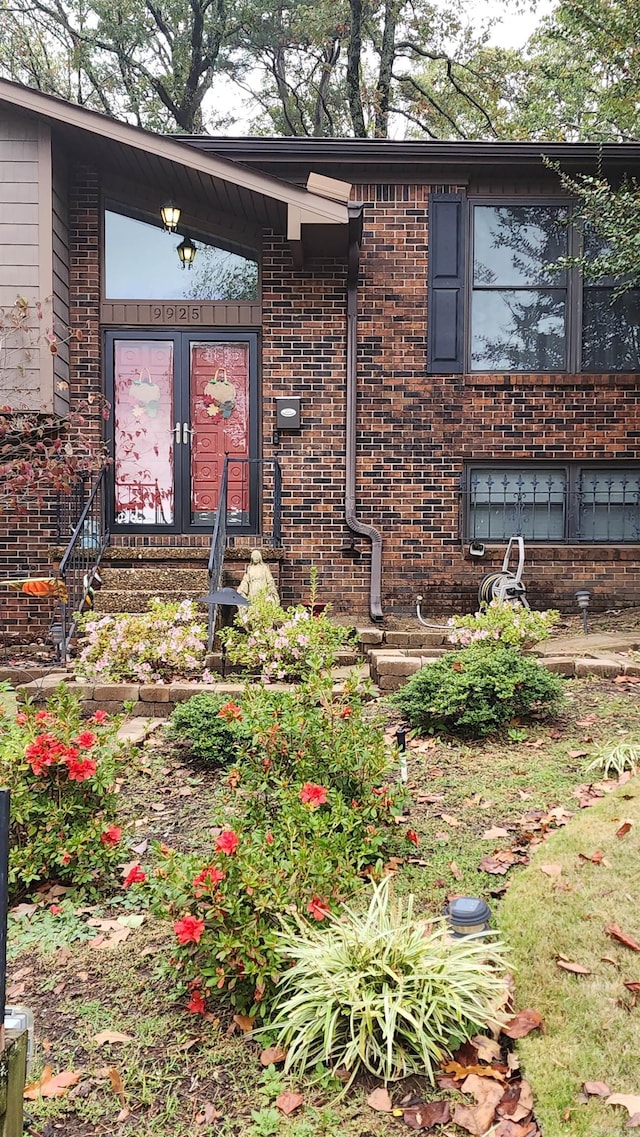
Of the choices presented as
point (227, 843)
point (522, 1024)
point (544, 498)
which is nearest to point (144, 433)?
point (544, 498)

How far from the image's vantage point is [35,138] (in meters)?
7.34

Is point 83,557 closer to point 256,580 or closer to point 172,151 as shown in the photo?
point 256,580

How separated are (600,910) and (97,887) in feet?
6.29

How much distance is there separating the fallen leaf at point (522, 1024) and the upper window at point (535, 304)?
6980 millimetres

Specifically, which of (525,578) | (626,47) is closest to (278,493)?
(525,578)

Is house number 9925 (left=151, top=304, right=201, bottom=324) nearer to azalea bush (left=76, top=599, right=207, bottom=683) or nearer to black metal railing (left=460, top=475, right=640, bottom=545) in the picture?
black metal railing (left=460, top=475, right=640, bottom=545)

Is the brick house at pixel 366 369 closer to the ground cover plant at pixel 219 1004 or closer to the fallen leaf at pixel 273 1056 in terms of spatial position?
the ground cover plant at pixel 219 1004

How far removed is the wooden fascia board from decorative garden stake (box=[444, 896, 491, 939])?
6275 millimetres

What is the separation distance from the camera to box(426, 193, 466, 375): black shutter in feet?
26.6

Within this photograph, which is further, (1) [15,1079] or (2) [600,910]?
(2) [600,910]

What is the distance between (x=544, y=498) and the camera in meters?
8.31

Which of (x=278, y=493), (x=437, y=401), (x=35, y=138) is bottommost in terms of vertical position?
(x=278, y=493)

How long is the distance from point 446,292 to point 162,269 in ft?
10.2

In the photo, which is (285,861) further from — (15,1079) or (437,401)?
(437,401)
